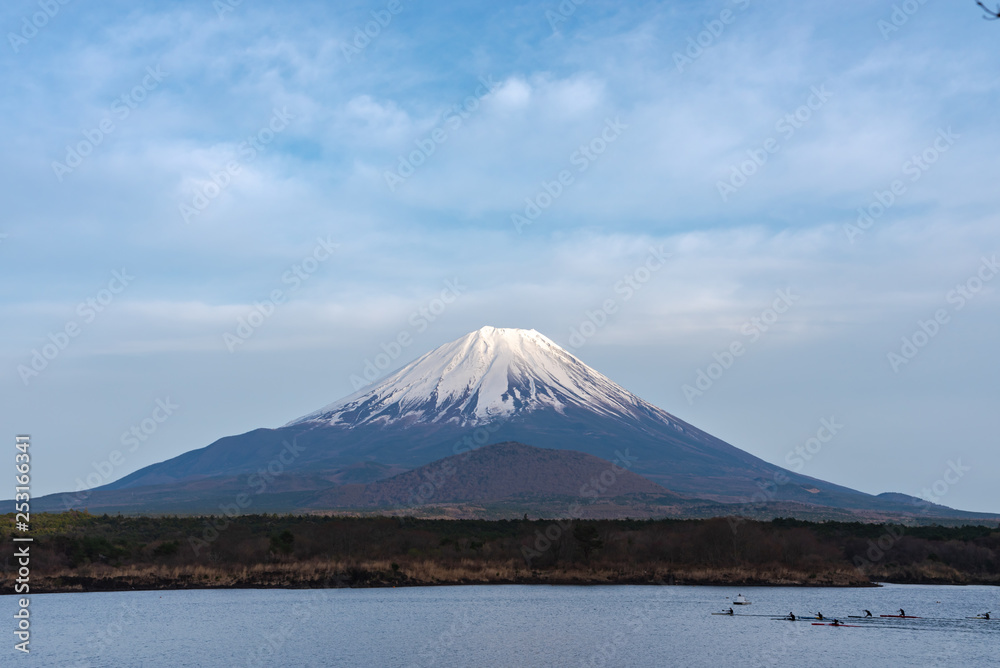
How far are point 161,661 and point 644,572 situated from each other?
4419cm

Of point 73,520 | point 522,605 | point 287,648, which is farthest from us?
point 73,520

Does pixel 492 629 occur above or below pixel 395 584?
below

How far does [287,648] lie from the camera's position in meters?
48.6

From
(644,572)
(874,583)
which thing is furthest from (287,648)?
(874,583)

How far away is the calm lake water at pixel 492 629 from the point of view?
46.5m

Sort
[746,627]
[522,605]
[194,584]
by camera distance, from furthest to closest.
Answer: [194,584], [522,605], [746,627]

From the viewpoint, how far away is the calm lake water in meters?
46.5

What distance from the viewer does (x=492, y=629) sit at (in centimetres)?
5422

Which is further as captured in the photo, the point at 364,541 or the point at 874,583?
the point at 364,541

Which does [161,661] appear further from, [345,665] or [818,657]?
[818,657]

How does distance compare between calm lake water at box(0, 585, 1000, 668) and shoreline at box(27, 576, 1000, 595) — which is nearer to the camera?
calm lake water at box(0, 585, 1000, 668)

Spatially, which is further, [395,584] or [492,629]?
[395,584]

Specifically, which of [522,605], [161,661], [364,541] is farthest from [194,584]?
[161,661]

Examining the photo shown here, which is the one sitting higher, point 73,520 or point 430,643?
point 73,520
